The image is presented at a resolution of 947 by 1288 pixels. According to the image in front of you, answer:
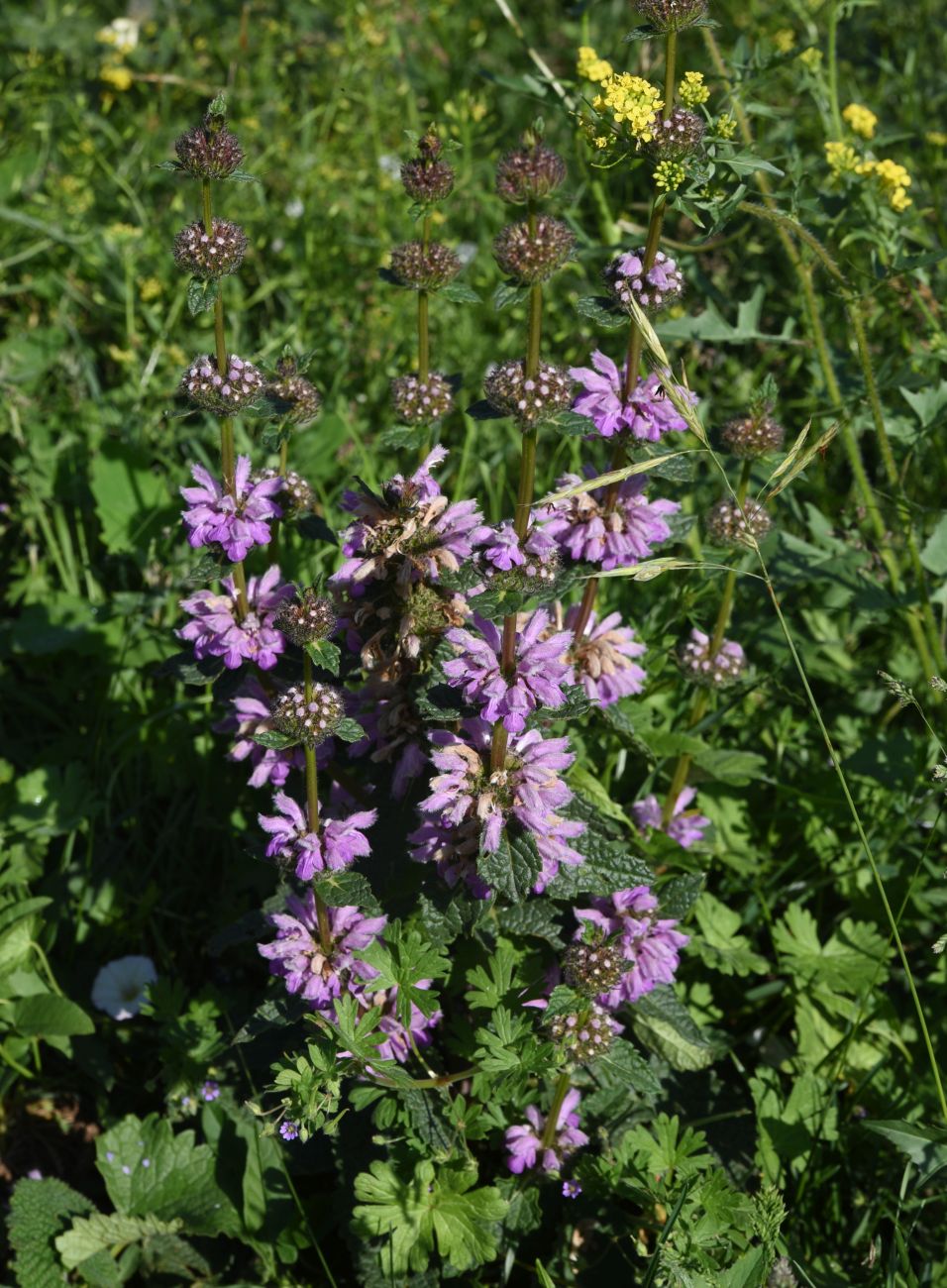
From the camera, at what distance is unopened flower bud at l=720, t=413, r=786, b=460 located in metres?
2.57

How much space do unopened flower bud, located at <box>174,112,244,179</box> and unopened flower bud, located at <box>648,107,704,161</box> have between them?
0.72m

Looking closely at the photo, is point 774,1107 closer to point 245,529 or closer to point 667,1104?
point 667,1104

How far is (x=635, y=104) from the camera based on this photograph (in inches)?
81.6

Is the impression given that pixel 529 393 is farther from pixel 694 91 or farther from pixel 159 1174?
pixel 159 1174

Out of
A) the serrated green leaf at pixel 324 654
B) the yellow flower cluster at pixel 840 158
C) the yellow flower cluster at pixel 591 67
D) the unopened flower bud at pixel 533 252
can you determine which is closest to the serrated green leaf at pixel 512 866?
the serrated green leaf at pixel 324 654

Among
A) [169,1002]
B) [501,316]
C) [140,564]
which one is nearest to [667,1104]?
[169,1002]

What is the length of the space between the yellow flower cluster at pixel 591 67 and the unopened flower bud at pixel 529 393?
124 centimetres

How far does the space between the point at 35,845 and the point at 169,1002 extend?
747 mm

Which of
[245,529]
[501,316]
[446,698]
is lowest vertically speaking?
[501,316]

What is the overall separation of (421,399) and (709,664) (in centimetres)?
93

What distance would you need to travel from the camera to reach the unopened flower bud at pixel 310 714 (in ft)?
6.66

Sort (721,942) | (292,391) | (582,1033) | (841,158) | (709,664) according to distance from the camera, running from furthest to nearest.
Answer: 1. (841,158)
2. (721,942)
3. (709,664)
4. (292,391)
5. (582,1033)

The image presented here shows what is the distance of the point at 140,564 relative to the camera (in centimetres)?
365

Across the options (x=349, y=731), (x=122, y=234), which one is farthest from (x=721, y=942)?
(x=122, y=234)
